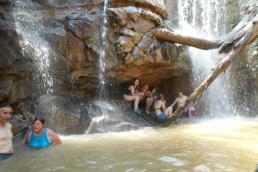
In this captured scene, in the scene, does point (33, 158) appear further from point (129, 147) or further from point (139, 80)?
point (139, 80)

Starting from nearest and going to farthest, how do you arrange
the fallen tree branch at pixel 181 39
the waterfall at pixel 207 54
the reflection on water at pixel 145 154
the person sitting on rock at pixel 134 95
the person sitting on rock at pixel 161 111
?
the reflection on water at pixel 145 154
the person sitting on rock at pixel 161 111
the fallen tree branch at pixel 181 39
the person sitting on rock at pixel 134 95
the waterfall at pixel 207 54

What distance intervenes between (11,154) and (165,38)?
6.25 m

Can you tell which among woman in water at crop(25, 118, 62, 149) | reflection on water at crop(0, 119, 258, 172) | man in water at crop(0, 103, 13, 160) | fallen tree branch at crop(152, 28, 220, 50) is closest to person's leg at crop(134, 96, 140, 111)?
fallen tree branch at crop(152, 28, 220, 50)

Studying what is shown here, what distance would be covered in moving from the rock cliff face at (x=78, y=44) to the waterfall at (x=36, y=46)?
0.03 m

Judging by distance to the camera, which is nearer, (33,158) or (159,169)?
(159,169)

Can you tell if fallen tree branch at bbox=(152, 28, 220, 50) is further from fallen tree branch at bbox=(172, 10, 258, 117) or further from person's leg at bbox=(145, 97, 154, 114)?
person's leg at bbox=(145, 97, 154, 114)

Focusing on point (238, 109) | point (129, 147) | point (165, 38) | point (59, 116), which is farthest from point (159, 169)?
point (238, 109)

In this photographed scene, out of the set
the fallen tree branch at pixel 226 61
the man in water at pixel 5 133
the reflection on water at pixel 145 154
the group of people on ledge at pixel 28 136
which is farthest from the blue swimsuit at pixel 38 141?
the fallen tree branch at pixel 226 61

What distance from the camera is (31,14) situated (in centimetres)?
960

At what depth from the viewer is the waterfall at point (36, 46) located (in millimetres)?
8859

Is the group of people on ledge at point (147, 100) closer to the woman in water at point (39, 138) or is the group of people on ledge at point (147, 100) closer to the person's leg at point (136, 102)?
the person's leg at point (136, 102)

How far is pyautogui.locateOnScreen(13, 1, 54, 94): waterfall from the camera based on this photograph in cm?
886

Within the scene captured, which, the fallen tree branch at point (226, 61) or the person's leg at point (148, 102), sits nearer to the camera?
the fallen tree branch at point (226, 61)

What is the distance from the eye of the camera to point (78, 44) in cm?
966
